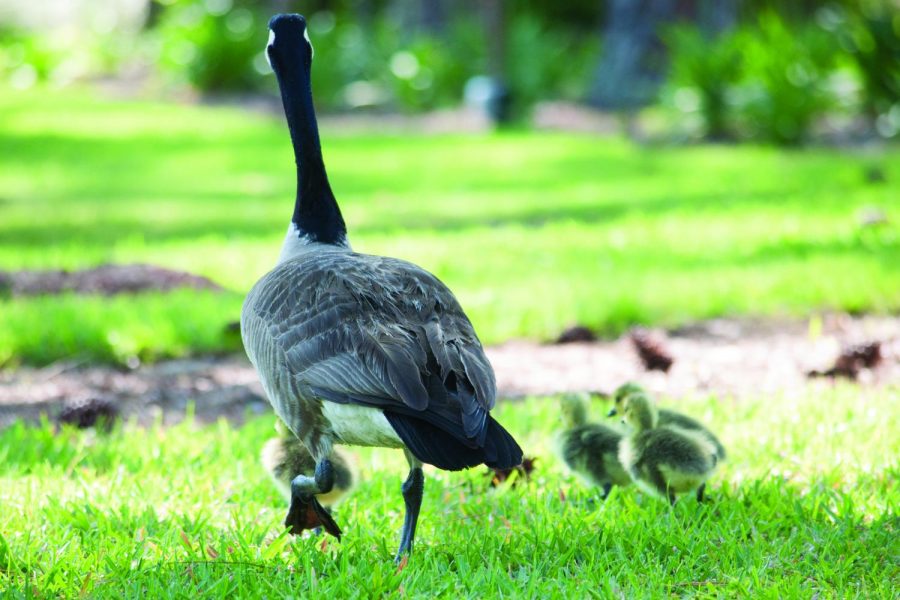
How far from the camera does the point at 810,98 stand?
16438 mm

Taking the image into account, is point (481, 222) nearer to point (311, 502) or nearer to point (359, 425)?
point (311, 502)

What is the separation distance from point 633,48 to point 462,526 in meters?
18.7

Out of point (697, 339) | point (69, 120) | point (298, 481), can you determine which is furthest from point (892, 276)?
point (69, 120)

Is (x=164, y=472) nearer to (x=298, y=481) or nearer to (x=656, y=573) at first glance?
(x=298, y=481)

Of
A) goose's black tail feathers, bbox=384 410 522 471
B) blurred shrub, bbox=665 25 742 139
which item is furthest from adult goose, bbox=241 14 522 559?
blurred shrub, bbox=665 25 742 139

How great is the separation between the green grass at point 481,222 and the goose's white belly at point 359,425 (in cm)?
378

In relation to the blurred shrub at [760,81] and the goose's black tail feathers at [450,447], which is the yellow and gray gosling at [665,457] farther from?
the blurred shrub at [760,81]

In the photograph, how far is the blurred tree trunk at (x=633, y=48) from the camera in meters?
21.9

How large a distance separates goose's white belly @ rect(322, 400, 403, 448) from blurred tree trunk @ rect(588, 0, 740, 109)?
18.8m

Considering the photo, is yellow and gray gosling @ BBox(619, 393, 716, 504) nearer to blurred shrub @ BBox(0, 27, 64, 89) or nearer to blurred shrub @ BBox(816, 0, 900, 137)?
blurred shrub @ BBox(816, 0, 900, 137)

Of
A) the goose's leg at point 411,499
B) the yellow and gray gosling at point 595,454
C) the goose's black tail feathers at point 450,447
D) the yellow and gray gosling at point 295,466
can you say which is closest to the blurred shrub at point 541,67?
the yellow and gray gosling at point 595,454

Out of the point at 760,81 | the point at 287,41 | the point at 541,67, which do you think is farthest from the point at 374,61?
the point at 287,41

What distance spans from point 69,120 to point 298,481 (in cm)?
1973

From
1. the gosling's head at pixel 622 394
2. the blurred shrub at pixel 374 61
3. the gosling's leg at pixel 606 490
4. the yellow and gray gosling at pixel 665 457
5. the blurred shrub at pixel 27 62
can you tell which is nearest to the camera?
the yellow and gray gosling at pixel 665 457
